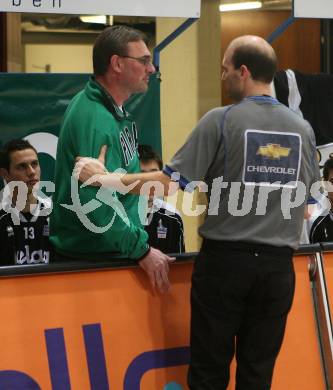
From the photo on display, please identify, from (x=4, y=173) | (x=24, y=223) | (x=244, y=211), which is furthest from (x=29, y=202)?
(x=244, y=211)

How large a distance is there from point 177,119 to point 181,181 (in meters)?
4.44

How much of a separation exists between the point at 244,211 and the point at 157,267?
2.02 feet

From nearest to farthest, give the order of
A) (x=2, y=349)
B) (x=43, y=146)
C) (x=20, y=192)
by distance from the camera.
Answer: (x=2, y=349)
(x=20, y=192)
(x=43, y=146)

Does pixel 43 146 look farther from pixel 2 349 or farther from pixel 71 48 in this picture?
pixel 71 48

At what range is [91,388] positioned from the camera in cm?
367

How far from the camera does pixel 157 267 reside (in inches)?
145

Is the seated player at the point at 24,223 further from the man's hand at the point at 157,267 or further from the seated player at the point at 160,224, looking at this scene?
the man's hand at the point at 157,267

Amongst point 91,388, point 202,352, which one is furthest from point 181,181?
point 91,388

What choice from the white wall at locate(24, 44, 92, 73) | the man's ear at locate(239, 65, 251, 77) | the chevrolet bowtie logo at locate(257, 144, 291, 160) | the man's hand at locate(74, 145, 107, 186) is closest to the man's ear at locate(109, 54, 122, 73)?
the man's hand at locate(74, 145, 107, 186)

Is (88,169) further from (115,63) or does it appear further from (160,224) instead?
(160,224)

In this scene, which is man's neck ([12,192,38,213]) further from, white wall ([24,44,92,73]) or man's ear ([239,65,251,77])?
white wall ([24,44,92,73])

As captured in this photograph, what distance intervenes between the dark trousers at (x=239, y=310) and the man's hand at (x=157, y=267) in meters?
0.28

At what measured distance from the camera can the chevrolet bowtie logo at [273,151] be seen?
129 inches

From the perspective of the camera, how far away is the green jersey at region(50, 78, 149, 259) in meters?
3.47
